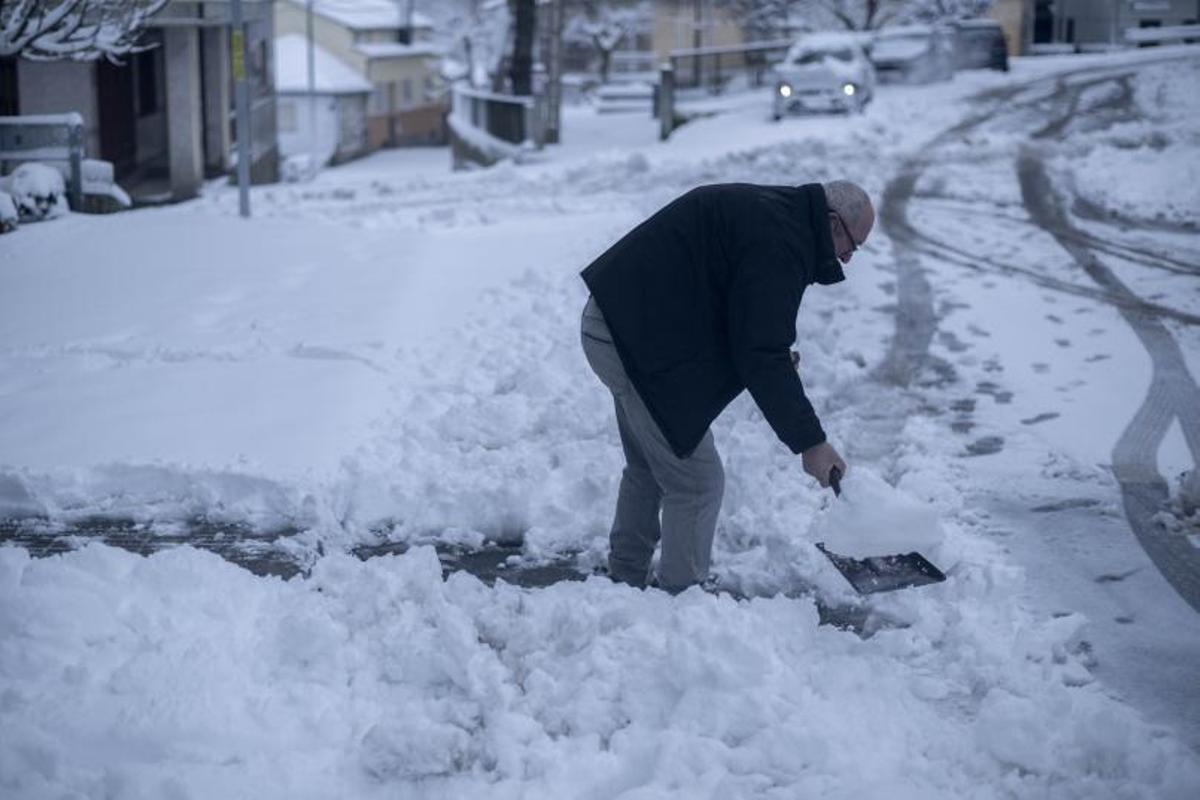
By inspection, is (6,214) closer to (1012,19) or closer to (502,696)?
(502,696)

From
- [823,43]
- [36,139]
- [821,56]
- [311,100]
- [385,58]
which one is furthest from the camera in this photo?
[385,58]

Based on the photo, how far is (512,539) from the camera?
20.7 feet

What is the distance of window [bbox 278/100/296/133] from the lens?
4962 cm

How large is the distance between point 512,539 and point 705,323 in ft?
5.64

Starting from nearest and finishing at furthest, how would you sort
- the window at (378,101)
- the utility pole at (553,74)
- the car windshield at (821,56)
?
the car windshield at (821,56)
the utility pole at (553,74)
the window at (378,101)

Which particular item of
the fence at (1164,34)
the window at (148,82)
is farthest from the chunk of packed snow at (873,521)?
the fence at (1164,34)

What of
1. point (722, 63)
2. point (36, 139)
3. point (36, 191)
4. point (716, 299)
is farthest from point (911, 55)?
point (716, 299)

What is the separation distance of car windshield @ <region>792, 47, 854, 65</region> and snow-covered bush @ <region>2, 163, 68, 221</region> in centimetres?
1765

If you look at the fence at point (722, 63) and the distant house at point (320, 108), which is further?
the distant house at point (320, 108)

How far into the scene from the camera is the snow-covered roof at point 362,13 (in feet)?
180

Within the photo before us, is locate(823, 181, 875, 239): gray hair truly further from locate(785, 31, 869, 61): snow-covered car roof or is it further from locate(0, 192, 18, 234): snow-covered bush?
locate(785, 31, 869, 61): snow-covered car roof

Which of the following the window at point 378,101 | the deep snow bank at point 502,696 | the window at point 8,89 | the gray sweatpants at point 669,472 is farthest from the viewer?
the window at point 378,101

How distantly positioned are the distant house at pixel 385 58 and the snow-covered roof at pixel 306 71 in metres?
0.46

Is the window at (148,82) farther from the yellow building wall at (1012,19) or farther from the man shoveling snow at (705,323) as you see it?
the yellow building wall at (1012,19)
